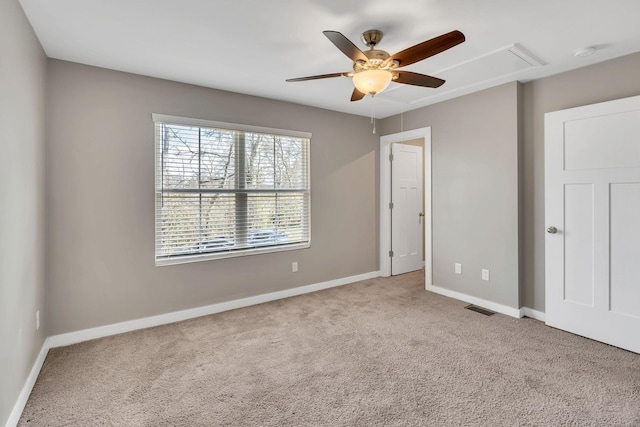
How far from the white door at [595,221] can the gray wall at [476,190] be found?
34cm

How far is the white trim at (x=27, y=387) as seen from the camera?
175 centimetres

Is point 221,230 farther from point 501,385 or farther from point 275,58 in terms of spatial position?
point 501,385

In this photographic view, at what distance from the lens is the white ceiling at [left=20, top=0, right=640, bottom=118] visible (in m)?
1.97

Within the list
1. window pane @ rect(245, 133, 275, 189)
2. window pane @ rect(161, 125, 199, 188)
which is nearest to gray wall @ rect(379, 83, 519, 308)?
window pane @ rect(245, 133, 275, 189)

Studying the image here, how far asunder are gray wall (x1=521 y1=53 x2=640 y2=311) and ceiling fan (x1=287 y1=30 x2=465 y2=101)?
1.51 meters

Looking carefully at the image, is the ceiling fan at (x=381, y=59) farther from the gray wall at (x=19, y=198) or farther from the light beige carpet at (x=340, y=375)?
the light beige carpet at (x=340, y=375)

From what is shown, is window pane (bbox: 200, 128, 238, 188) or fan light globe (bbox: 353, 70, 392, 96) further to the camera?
window pane (bbox: 200, 128, 238, 188)

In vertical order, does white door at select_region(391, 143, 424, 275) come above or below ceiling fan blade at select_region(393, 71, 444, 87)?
below

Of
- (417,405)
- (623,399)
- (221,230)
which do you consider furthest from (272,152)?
(623,399)

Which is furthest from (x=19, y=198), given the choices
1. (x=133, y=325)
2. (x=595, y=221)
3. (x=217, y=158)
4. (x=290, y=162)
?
(x=595, y=221)

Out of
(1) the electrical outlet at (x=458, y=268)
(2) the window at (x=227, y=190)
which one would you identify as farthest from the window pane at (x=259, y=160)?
(1) the electrical outlet at (x=458, y=268)

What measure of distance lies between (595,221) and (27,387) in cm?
438

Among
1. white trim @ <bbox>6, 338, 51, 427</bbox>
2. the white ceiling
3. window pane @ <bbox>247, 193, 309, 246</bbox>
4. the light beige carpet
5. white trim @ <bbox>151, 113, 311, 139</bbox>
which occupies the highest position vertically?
the white ceiling

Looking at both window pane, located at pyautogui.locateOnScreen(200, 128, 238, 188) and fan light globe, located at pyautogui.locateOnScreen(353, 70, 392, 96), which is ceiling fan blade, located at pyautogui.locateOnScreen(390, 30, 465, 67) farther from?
window pane, located at pyautogui.locateOnScreen(200, 128, 238, 188)
